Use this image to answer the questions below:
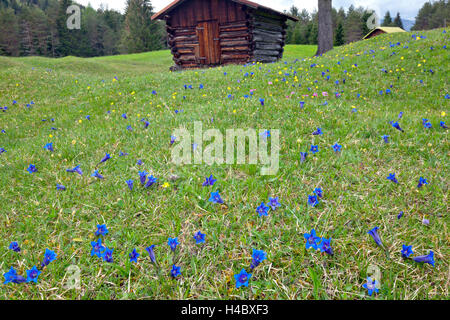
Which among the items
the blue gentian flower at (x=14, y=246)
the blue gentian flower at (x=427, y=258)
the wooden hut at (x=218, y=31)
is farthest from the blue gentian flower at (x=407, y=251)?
the wooden hut at (x=218, y=31)

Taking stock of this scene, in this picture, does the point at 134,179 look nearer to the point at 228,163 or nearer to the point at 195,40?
the point at 228,163

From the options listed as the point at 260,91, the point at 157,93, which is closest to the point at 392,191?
the point at 260,91

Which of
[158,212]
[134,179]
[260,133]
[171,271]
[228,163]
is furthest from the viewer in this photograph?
[260,133]

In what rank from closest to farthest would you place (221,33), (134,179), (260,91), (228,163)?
(134,179)
(228,163)
(260,91)
(221,33)

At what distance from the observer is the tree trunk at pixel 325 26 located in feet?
61.5

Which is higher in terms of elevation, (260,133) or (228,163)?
(260,133)

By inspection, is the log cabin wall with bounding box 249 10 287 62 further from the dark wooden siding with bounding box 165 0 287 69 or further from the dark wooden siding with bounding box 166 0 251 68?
the dark wooden siding with bounding box 166 0 251 68

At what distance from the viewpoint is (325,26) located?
19.0 metres

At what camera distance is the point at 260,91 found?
748 centimetres

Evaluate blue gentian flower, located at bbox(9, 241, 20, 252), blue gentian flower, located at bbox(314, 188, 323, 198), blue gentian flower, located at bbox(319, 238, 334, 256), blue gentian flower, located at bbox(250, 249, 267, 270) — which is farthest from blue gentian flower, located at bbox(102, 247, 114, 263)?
blue gentian flower, located at bbox(314, 188, 323, 198)

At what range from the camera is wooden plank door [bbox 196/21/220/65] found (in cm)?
1983

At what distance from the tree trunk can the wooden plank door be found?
7.26 m

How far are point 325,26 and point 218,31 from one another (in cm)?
752

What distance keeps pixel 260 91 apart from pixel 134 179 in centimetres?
508
